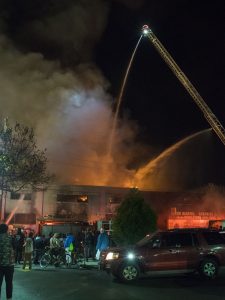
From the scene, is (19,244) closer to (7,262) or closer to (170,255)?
(170,255)

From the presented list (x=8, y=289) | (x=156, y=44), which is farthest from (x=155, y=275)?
(x=156, y=44)

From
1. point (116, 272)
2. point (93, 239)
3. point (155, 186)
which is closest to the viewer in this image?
point (116, 272)

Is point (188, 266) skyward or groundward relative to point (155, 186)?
groundward

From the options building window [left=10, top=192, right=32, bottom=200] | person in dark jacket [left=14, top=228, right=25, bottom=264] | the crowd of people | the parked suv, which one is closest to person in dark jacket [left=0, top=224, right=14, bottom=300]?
the parked suv

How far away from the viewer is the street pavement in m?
10.8

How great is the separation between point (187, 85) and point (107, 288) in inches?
1422

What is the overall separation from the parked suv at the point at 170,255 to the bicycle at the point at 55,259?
469 centimetres

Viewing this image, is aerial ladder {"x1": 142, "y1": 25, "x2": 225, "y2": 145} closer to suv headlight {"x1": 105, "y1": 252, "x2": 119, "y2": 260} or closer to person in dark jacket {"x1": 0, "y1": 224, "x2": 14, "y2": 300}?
suv headlight {"x1": 105, "y1": 252, "x2": 119, "y2": 260}

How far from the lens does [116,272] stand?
44.9 feet

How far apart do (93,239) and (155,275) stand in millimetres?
8323

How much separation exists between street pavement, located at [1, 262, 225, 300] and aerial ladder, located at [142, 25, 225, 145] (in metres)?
32.4

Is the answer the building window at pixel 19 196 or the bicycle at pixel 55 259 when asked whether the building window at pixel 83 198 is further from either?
the bicycle at pixel 55 259

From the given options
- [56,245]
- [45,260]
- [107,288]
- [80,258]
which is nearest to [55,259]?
[45,260]

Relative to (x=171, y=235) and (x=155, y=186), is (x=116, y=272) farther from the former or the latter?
(x=155, y=186)
